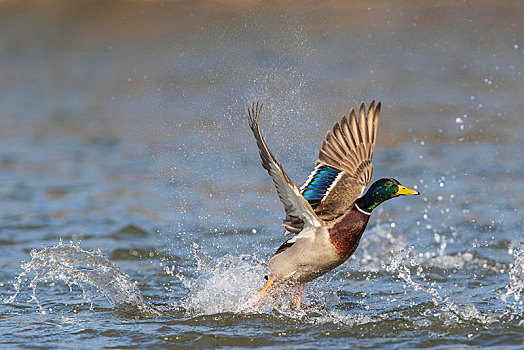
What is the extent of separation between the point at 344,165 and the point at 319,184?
25 cm

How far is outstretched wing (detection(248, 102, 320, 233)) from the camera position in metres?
5.48

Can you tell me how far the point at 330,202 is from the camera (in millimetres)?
6555

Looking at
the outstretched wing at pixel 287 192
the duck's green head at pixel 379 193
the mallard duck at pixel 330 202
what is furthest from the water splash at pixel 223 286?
the duck's green head at pixel 379 193

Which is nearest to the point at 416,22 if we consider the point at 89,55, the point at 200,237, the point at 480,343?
the point at 89,55

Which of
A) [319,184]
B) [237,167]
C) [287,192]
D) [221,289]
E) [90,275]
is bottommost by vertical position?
[221,289]

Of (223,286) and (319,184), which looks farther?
(223,286)

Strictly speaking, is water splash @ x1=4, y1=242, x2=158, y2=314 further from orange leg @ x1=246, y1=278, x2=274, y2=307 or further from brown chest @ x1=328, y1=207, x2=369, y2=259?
brown chest @ x1=328, y1=207, x2=369, y2=259

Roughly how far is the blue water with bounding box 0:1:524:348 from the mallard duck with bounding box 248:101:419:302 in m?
0.42

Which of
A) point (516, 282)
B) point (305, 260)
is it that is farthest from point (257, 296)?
point (516, 282)

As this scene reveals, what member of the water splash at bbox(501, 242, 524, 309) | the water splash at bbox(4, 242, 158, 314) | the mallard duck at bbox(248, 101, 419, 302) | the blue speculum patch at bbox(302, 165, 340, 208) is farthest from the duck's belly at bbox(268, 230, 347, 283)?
the water splash at bbox(501, 242, 524, 309)

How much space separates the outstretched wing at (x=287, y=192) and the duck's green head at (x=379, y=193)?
37 cm

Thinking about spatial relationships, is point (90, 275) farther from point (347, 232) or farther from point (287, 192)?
point (347, 232)

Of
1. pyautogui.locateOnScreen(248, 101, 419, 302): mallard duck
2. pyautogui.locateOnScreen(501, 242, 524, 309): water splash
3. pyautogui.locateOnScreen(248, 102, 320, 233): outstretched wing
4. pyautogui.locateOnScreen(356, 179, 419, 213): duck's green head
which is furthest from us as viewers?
pyautogui.locateOnScreen(501, 242, 524, 309): water splash

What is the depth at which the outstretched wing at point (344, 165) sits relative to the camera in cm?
656
